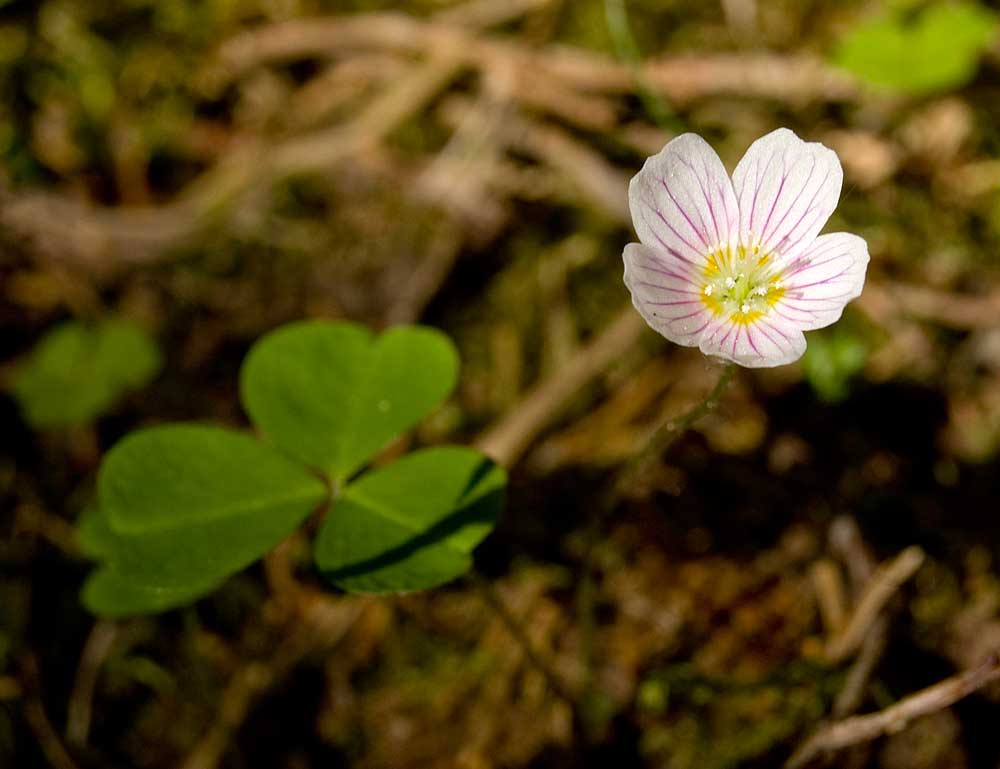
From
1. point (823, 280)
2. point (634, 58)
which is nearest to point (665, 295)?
point (823, 280)

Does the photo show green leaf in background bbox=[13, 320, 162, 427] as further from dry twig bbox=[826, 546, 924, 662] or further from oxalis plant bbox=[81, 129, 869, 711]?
dry twig bbox=[826, 546, 924, 662]

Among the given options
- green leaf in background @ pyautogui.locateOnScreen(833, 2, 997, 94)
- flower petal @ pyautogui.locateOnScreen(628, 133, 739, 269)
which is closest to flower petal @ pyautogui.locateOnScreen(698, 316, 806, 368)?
flower petal @ pyautogui.locateOnScreen(628, 133, 739, 269)

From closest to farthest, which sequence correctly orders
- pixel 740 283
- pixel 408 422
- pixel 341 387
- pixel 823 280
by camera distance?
pixel 823 280, pixel 740 283, pixel 408 422, pixel 341 387

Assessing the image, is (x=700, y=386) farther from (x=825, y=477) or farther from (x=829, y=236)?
(x=829, y=236)

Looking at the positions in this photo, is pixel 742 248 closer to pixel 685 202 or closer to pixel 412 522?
pixel 685 202

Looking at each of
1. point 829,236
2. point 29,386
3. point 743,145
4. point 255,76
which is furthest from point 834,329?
point 29,386

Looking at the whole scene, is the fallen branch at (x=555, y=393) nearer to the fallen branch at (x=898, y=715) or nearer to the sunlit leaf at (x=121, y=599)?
the sunlit leaf at (x=121, y=599)

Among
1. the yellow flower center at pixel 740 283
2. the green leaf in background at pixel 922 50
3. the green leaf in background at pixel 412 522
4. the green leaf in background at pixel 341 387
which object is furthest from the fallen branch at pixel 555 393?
the green leaf in background at pixel 922 50
